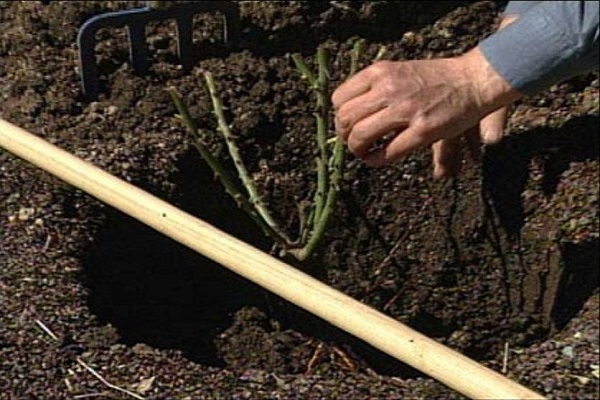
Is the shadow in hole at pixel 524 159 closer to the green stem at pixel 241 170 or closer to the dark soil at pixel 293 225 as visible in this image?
the dark soil at pixel 293 225

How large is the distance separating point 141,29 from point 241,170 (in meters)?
0.50

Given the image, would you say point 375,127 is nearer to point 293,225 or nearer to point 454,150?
point 454,150

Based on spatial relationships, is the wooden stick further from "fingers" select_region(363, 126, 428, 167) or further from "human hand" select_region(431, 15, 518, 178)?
"human hand" select_region(431, 15, 518, 178)

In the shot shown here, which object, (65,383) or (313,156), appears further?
(313,156)

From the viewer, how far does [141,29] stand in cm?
263

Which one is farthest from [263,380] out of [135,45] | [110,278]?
[135,45]

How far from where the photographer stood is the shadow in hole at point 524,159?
2.47 metres

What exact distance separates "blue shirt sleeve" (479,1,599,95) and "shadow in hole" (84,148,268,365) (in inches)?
33.3

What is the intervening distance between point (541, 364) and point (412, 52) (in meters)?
0.78

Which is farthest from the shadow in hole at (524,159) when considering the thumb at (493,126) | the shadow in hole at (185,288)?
the shadow in hole at (185,288)

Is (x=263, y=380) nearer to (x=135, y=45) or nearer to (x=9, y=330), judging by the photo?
(x=9, y=330)

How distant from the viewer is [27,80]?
263 centimetres

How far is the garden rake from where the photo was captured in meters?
2.56

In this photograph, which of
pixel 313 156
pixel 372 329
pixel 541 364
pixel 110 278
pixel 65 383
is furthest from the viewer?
pixel 313 156
